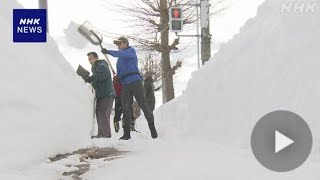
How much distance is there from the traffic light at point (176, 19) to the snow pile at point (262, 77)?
7884 millimetres

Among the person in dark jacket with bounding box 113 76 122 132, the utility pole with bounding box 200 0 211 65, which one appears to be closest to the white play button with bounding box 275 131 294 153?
the person in dark jacket with bounding box 113 76 122 132

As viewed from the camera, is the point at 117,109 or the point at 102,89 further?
the point at 117,109

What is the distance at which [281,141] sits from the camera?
14.8 ft

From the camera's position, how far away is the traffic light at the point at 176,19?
589 inches

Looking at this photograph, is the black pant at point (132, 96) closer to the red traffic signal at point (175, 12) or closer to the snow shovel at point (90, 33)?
the snow shovel at point (90, 33)

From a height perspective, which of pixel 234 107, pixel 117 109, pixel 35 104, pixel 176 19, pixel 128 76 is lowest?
pixel 117 109

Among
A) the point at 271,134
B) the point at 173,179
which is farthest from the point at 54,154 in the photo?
the point at 271,134

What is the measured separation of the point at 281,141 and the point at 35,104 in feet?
8.18

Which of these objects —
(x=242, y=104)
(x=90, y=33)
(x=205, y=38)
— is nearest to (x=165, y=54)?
(x=205, y=38)

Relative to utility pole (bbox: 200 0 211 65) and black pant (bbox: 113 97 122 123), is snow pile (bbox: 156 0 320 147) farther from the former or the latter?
utility pole (bbox: 200 0 211 65)

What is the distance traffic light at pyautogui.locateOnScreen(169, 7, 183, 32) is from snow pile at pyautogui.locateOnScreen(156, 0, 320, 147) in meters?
7.88

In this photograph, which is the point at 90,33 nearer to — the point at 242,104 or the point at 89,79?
the point at 89,79

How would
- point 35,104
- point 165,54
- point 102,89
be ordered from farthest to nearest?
point 165,54 → point 102,89 → point 35,104

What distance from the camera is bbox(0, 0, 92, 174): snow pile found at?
4320mm
